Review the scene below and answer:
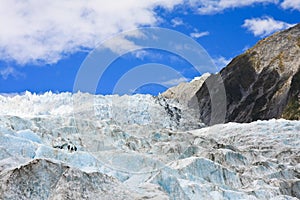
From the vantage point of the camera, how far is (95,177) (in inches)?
476

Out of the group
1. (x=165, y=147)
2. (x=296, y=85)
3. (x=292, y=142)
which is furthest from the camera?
(x=296, y=85)

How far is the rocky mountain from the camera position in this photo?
397 feet

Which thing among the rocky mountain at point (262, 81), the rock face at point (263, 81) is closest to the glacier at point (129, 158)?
the rock face at point (263, 81)

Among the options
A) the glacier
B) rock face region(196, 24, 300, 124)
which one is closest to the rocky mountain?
rock face region(196, 24, 300, 124)

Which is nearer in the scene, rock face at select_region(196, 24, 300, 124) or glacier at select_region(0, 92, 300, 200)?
glacier at select_region(0, 92, 300, 200)

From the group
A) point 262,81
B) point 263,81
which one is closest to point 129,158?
point 263,81

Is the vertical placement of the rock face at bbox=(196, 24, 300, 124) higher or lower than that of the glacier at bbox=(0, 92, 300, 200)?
higher

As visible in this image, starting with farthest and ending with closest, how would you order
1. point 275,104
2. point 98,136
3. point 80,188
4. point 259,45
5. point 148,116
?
point 259,45
point 275,104
point 148,116
point 98,136
point 80,188

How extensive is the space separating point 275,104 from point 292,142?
211 ft

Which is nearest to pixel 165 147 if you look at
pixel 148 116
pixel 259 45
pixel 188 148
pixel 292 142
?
pixel 188 148

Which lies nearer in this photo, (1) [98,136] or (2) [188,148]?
(2) [188,148]

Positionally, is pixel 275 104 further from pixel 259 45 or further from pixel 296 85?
pixel 259 45

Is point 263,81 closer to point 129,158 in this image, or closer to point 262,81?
point 262,81

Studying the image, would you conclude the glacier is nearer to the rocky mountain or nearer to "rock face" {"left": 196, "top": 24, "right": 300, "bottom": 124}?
"rock face" {"left": 196, "top": 24, "right": 300, "bottom": 124}
